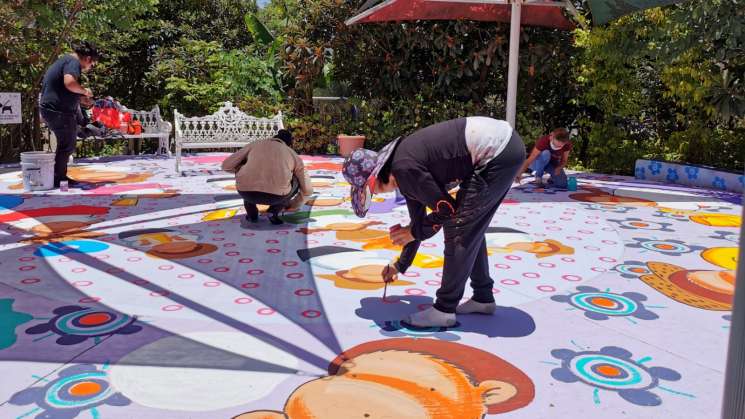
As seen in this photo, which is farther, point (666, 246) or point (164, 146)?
point (164, 146)

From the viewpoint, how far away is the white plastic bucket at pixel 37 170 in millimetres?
7312

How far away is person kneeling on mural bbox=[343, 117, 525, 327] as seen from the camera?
113 inches

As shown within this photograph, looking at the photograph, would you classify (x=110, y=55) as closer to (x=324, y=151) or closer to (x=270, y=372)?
(x=324, y=151)

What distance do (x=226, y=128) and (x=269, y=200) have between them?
5.27m

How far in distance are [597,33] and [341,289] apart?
7.75 m

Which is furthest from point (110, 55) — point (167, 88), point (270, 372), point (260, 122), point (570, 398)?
point (570, 398)

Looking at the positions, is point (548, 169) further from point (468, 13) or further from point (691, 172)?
point (468, 13)

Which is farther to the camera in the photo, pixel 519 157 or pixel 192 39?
pixel 192 39

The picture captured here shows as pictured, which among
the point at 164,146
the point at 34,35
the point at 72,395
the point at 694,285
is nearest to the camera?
the point at 72,395

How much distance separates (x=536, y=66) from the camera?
11.2m

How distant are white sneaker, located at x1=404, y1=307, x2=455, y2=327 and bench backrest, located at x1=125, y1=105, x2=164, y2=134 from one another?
9930 millimetres

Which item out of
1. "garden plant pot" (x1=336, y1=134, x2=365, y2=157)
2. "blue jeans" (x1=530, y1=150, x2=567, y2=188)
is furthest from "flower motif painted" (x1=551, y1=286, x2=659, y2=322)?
"garden plant pot" (x1=336, y1=134, x2=365, y2=157)

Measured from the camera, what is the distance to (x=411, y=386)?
2.59m

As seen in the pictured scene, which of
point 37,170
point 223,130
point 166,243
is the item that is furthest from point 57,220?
point 223,130
